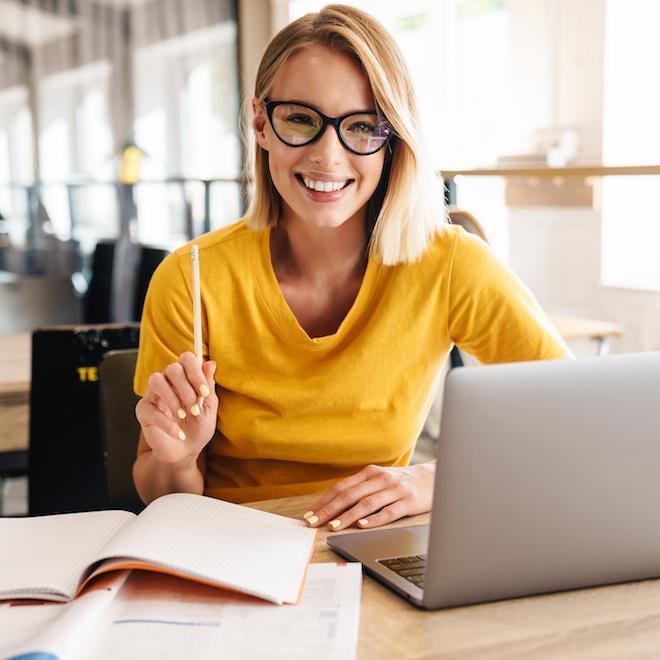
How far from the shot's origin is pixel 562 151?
14.4ft

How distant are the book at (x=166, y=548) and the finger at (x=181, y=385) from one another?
11 centimetres

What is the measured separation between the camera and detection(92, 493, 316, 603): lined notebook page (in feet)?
2.74

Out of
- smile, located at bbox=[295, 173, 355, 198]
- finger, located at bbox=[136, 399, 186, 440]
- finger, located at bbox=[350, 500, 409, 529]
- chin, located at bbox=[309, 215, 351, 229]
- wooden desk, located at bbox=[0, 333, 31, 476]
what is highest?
smile, located at bbox=[295, 173, 355, 198]

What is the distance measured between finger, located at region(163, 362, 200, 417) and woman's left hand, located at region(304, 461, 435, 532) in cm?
19

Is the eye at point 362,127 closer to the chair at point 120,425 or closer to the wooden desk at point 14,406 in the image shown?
the chair at point 120,425

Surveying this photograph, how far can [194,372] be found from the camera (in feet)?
3.55

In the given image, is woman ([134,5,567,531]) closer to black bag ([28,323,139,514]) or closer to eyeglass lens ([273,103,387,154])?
eyeglass lens ([273,103,387,154])

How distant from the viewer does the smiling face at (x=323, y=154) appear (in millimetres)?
1316

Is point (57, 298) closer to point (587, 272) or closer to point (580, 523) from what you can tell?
point (587, 272)

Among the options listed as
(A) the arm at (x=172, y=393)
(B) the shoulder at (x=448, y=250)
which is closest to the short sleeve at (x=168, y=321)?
(A) the arm at (x=172, y=393)

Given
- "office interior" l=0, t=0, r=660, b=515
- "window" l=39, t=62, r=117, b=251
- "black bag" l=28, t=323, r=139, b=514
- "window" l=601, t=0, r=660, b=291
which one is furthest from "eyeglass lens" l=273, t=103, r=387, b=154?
"window" l=39, t=62, r=117, b=251

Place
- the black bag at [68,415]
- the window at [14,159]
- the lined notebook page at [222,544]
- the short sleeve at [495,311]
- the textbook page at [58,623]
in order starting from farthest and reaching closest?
the window at [14,159]
the black bag at [68,415]
the short sleeve at [495,311]
the lined notebook page at [222,544]
the textbook page at [58,623]

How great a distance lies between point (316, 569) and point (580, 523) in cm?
26

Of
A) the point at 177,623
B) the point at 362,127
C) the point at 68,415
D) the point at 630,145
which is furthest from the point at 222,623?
the point at 630,145
